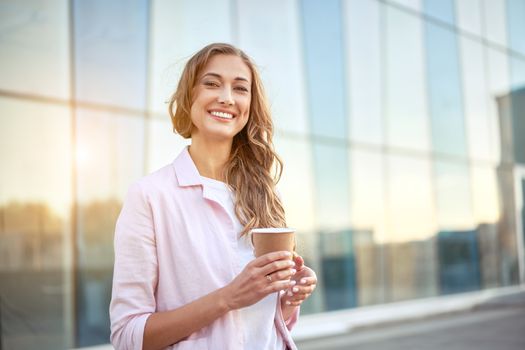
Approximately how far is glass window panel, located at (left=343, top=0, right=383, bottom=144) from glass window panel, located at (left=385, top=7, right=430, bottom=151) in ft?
0.99

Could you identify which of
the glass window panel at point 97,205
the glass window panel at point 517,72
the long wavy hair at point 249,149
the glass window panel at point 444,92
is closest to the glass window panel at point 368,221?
the glass window panel at point 444,92

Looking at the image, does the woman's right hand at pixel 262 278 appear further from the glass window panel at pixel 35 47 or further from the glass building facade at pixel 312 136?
the glass window panel at pixel 35 47

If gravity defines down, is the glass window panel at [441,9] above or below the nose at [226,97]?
above

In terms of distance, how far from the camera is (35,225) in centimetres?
636

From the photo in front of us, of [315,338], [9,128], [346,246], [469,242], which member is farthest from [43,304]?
[469,242]

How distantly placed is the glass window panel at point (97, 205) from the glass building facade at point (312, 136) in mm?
17

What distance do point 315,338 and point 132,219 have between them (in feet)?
25.6

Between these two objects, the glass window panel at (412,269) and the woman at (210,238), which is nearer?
the woman at (210,238)

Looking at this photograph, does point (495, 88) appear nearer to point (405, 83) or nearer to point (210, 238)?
point (405, 83)

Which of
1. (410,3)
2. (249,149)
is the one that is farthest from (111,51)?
(410,3)

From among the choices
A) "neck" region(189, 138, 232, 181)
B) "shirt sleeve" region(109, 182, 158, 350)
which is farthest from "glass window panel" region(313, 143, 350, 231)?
"shirt sleeve" region(109, 182, 158, 350)

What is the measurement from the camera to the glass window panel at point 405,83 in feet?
38.5

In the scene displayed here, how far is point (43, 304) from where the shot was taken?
20.8 ft

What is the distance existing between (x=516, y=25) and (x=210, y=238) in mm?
15786
